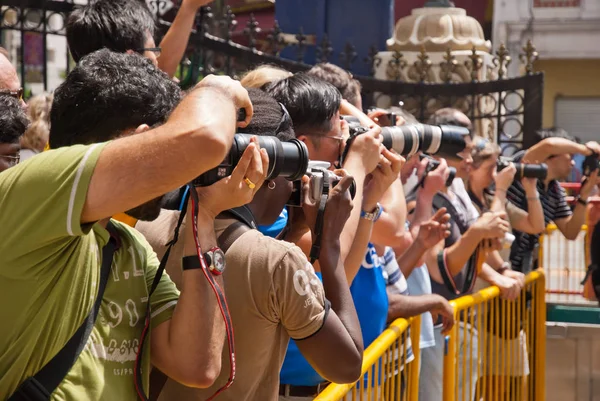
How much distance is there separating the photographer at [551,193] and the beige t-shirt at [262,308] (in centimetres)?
400

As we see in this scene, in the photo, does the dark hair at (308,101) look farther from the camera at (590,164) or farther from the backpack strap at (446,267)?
the camera at (590,164)

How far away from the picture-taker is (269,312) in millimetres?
2201

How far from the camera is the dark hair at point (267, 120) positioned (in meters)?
2.38

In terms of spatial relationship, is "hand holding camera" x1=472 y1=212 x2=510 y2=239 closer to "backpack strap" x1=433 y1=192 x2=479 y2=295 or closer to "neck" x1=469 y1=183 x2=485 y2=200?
"backpack strap" x1=433 y1=192 x2=479 y2=295

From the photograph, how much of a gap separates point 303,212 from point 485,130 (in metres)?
6.63

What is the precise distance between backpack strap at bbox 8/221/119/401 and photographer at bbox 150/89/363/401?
16.1 inches

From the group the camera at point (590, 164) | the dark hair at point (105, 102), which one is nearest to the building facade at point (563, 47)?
the camera at point (590, 164)

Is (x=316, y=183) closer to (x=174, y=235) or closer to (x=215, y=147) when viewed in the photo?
(x=174, y=235)

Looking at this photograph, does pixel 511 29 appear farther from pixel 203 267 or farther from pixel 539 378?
pixel 203 267

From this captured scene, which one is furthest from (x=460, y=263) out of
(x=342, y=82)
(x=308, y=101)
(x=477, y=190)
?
(x=308, y=101)

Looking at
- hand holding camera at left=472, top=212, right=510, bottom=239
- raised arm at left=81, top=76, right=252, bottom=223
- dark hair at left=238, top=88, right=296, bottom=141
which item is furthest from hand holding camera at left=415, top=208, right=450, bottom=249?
raised arm at left=81, top=76, right=252, bottom=223

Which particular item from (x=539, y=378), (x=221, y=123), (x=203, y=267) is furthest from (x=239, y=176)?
(x=539, y=378)

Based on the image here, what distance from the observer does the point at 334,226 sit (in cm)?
249

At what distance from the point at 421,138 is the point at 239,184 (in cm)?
151
